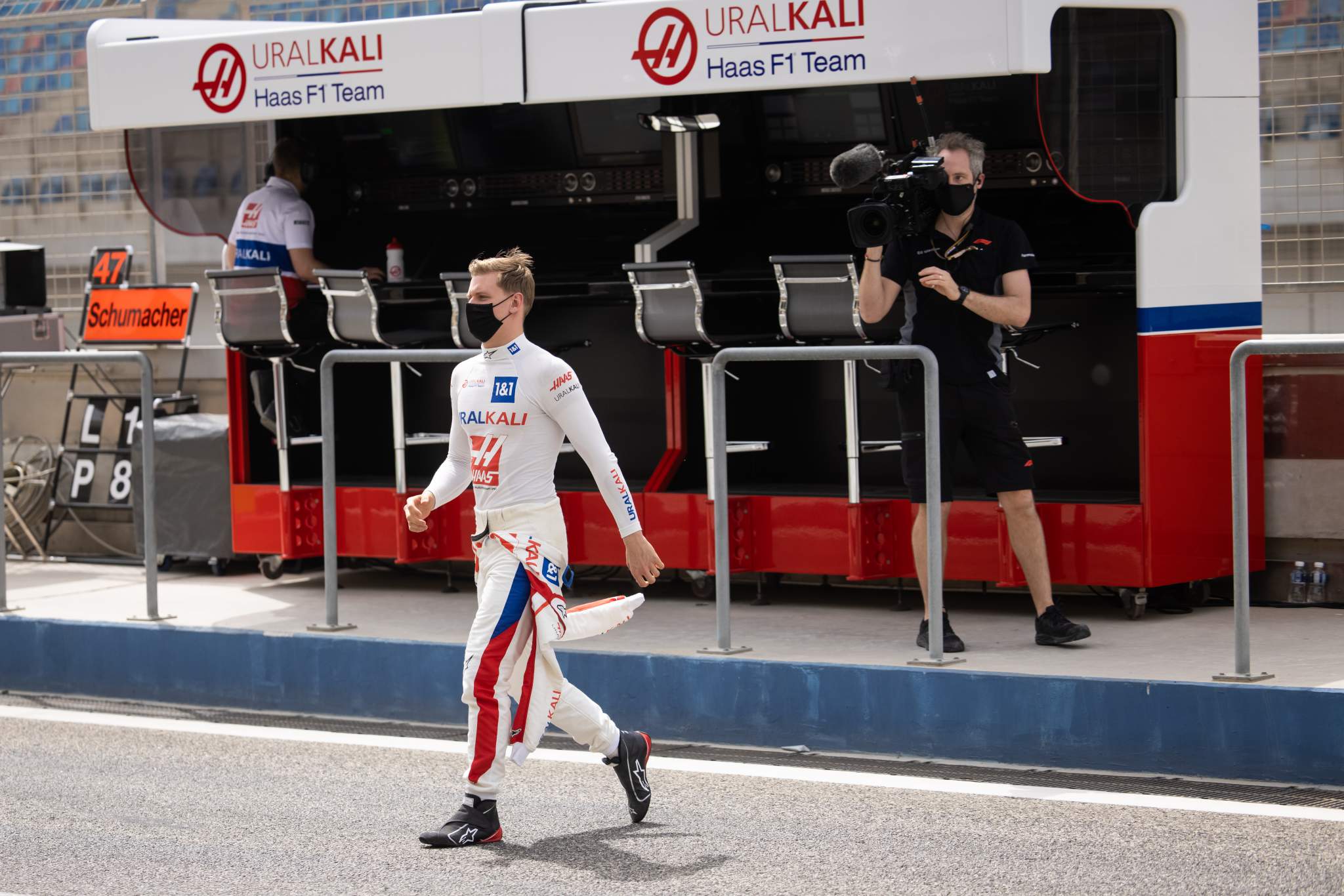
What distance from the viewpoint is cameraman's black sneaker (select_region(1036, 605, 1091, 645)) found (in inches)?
273

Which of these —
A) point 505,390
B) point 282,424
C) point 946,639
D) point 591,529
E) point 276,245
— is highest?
point 276,245

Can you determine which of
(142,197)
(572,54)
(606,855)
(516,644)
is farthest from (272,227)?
(606,855)

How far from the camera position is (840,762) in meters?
6.41

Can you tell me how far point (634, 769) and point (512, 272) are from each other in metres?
1.54

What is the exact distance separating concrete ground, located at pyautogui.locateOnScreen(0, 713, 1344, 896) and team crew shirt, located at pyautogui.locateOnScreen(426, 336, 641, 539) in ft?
3.24

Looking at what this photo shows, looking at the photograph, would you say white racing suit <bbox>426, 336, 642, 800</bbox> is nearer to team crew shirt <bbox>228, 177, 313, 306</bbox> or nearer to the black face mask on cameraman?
the black face mask on cameraman

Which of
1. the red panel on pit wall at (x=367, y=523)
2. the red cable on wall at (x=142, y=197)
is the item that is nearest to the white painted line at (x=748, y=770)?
the red panel on pit wall at (x=367, y=523)

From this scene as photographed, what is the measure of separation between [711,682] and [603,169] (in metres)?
3.80

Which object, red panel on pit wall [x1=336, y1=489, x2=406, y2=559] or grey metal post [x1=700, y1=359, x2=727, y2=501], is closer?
grey metal post [x1=700, y1=359, x2=727, y2=501]

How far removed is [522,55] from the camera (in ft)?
26.5

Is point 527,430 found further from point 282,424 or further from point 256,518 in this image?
point 256,518

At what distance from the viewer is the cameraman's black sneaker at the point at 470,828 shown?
5.42 m

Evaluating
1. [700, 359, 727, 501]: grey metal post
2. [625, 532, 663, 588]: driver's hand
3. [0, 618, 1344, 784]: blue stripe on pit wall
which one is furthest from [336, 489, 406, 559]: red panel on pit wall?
[625, 532, 663, 588]: driver's hand

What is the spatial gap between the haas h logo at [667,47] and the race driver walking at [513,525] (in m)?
2.31
